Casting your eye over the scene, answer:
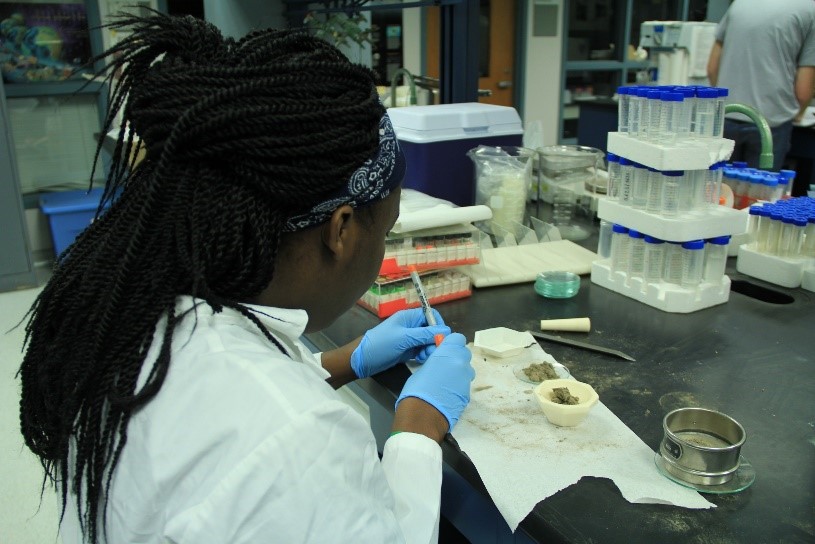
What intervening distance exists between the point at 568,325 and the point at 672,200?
0.36 metres

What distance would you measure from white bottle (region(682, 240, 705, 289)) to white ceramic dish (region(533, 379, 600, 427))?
1.78ft

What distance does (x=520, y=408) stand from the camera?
1.07 m

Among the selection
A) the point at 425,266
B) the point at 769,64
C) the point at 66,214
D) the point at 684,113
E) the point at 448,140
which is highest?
the point at 769,64

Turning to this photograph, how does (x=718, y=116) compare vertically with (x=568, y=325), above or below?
above

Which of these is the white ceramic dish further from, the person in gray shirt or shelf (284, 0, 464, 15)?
the person in gray shirt

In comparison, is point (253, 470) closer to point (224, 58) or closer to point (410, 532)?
point (410, 532)

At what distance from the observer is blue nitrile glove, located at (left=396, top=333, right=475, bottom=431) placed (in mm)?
1017

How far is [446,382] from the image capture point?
1.04 meters

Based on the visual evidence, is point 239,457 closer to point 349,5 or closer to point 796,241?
point 796,241

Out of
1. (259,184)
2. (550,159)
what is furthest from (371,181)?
(550,159)

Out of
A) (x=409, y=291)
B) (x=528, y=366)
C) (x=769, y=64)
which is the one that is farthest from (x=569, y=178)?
(x=769, y=64)

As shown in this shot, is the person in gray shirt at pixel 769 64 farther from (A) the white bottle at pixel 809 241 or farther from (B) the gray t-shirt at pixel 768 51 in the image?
(A) the white bottle at pixel 809 241

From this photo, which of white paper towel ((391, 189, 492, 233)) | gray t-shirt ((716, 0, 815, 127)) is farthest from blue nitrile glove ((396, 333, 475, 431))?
gray t-shirt ((716, 0, 815, 127))

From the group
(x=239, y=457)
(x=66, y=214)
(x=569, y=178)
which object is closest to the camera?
(x=239, y=457)
